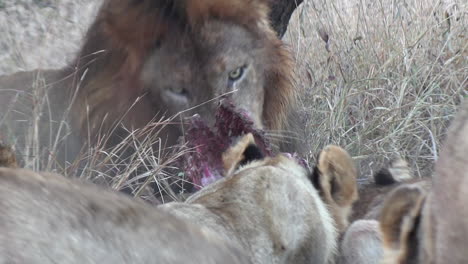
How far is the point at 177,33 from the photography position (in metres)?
4.52

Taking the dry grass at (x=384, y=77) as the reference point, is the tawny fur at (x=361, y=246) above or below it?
above

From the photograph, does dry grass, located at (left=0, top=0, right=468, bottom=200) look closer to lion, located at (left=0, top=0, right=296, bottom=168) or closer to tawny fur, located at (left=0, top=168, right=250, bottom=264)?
lion, located at (left=0, top=0, right=296, bottom=168)

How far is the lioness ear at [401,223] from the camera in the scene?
1770 mm

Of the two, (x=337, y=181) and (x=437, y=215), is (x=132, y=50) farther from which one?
(x=437, y=215)

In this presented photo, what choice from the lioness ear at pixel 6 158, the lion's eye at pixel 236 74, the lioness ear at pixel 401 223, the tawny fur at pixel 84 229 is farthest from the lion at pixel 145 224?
the lion's eye at pixel 236 74

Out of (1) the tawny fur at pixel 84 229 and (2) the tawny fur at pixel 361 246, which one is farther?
(2) the tawny fur at pixel 361 246

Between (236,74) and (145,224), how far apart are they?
9.72ft

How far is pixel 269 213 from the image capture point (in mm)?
2449

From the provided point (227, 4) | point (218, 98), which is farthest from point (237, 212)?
point (227, 4)

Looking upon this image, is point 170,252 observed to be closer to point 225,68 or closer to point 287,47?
point 225,68

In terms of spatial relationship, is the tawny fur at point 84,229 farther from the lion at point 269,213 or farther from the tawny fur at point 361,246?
the tawny fur at point 361,246

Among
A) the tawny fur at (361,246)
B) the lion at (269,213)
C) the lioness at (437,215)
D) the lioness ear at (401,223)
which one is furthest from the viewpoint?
the tawny fur at (361,246)

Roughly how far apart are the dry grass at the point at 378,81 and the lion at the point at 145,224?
1.82 m

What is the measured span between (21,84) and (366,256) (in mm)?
2742
